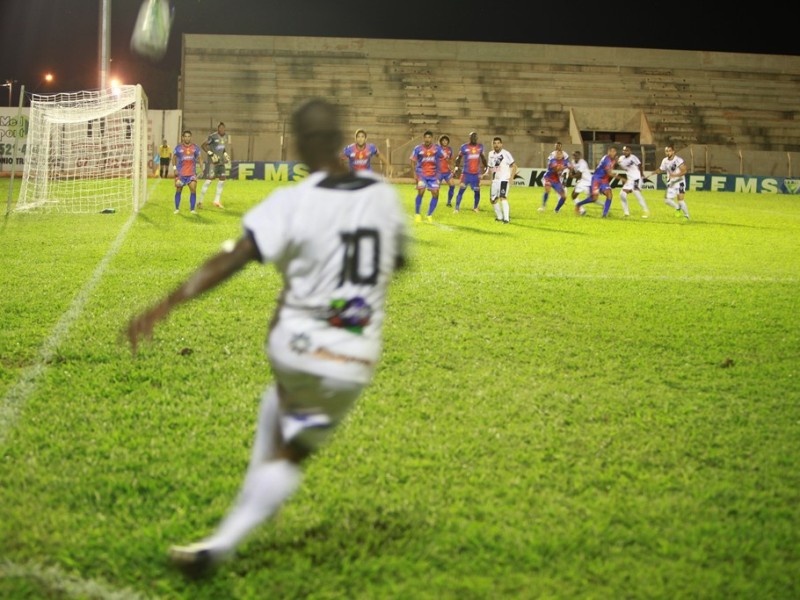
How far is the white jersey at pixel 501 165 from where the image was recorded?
645 inches

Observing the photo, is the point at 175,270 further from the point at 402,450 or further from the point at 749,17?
the point at 749,17

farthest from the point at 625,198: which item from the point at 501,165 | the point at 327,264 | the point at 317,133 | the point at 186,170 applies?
the point at 327,264

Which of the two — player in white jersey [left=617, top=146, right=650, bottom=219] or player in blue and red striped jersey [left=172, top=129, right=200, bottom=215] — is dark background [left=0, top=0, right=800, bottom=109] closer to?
player in white jersey [left=617, top=146, right=650, bottom=219]

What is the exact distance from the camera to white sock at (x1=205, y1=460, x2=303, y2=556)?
8.06ft

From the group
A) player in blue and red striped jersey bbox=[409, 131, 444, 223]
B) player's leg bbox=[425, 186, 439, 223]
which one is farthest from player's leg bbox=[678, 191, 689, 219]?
player's leg bbox=[425, 186, 439, 223]

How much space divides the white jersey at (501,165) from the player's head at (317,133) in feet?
46.1

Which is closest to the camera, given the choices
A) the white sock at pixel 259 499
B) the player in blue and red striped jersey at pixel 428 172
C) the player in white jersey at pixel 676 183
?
the white sock at pixel 259 499

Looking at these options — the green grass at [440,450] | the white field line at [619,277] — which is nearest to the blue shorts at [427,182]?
the white field line at [619,277]

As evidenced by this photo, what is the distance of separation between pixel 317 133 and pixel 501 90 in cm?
3976

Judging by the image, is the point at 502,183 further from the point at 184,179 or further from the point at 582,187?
the point at 184,179

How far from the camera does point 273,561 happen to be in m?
2.71

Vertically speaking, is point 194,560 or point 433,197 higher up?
point 433,197

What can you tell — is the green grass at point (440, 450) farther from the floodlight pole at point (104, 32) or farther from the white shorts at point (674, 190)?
the floodlight pole at point (104, 32)

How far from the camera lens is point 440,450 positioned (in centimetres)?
377
